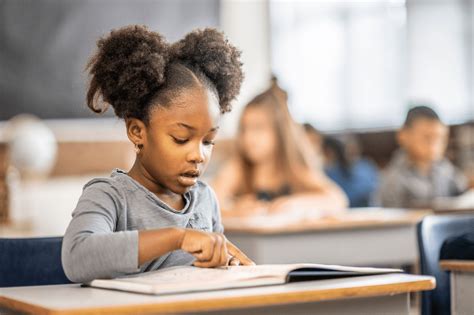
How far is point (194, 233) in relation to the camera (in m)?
1.49

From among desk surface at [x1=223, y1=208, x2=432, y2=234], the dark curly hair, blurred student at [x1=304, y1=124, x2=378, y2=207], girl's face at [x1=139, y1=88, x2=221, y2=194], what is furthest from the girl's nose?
blurred student at [x1=304, y1=124, x2=378, y2=207]

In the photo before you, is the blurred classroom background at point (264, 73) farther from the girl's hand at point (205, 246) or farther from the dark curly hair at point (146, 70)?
the girl's hand at point (205, 246)

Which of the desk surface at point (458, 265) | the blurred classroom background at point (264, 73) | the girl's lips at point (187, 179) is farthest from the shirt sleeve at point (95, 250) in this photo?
the blurred classroom background at point (264, 73)

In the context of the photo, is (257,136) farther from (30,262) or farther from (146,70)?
(146,70)

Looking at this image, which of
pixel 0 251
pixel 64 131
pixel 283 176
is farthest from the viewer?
pixel 64 131

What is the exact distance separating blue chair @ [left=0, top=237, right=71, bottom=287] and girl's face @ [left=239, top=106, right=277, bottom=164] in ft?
9.70

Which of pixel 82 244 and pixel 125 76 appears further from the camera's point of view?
pixel 125 76

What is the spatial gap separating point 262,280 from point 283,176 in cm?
356

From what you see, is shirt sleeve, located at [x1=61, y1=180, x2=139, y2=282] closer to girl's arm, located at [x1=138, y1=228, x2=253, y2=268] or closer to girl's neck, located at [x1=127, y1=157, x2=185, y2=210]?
girl's arm, located at [x1=138, y1=228, x2=253, y2=268]

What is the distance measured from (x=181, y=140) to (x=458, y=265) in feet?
2.24

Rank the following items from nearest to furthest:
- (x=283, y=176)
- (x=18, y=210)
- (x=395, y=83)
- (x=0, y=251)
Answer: (x=0, y=251) → (x=283, y=176) → (x=18, y=210) → (x=395, y=83)

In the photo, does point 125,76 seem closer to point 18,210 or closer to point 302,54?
point 18,210

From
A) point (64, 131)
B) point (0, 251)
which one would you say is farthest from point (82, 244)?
point (64, 131)

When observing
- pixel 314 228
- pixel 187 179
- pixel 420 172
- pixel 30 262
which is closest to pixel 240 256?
pixel 187 179
